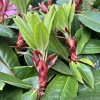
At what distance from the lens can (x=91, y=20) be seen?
500mm

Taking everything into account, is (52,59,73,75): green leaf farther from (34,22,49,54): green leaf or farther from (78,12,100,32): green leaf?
(78,12,100,32): green leaf

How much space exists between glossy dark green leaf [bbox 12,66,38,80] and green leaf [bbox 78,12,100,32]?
0.31 m

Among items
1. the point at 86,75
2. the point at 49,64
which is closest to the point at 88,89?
the point at 86,75

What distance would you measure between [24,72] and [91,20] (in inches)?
15.1

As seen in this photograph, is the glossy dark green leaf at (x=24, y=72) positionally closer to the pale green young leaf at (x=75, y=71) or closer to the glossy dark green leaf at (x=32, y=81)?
the glossy dark green leaf at (x=32, y=81)

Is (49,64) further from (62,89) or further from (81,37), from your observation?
(81,37)

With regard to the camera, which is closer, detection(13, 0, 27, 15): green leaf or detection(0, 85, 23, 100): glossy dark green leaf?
detection(0, 85, 23, 100): glossy dark green leaf

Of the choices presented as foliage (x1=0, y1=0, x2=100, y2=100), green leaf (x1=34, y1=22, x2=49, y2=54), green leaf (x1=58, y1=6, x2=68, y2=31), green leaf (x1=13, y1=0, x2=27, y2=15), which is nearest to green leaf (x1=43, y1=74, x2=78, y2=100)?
foliage (x1=0, y1=0, x2=100, y2=100)

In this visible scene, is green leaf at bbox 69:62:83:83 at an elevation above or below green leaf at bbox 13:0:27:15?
below

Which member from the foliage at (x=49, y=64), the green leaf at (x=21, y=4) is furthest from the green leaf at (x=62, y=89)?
the green leaf at (x=21, y=4)

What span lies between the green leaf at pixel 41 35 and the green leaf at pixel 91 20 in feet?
0.81

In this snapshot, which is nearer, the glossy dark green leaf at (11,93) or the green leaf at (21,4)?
the glossy dark green leaf at (11,93)

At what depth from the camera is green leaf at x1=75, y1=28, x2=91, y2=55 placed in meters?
0.46

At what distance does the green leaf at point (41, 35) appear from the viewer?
291 millimetres
